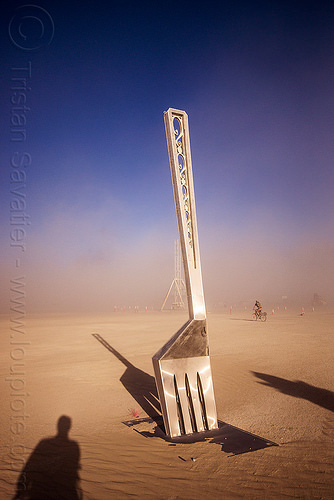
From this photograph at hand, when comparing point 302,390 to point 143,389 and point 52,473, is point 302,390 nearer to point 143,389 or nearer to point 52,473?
point 143,389

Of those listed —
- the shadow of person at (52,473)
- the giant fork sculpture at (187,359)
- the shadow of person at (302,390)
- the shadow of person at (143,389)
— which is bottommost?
the shadow of person at (302,390)

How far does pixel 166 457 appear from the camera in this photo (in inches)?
152

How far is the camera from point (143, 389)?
737 cm

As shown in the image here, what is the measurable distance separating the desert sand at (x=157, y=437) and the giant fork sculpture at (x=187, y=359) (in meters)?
0.28

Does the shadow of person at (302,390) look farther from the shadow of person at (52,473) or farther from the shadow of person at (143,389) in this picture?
the shadow of person at (52,473)

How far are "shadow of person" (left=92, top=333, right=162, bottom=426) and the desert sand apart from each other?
3cm

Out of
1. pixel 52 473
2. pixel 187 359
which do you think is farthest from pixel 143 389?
pixel 52 473

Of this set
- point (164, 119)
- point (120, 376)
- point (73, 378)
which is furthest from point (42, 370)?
point (164, 119)

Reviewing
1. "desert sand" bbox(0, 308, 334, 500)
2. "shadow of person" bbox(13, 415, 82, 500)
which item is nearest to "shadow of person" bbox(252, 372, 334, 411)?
"desert sand" bbox(0, 308, 334, 500)

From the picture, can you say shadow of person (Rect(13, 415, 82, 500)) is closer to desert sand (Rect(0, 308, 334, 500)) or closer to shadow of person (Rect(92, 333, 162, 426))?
desert sand (Rect(0, 308, 334, 500))

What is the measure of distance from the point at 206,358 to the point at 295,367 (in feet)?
17.7

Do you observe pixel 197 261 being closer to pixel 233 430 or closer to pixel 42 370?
pixel 233 430

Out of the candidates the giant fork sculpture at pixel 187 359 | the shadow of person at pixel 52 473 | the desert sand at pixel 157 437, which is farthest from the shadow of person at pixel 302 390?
the shadow of person at pixel 52 473

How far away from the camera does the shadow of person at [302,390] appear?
19.6ft
